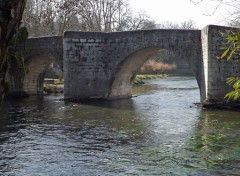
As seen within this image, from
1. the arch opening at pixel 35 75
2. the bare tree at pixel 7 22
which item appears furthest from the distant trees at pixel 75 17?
the bare tree at pixel 7 22

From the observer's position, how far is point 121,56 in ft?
55.6

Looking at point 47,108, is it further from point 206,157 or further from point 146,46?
point 206,157

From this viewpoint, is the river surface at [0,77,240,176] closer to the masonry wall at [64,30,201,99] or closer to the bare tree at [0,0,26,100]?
the masonry wall at [64,30,201,99]

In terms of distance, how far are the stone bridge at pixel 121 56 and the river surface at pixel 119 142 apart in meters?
1.67

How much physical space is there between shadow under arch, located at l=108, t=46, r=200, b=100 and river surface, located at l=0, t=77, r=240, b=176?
10.6 ft

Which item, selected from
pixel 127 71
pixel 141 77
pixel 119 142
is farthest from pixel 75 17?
pixel 119 142

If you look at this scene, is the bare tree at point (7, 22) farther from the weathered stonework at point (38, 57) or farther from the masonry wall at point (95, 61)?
the weathered stonework at point (38, 57)

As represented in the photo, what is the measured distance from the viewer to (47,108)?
1538 centimetres

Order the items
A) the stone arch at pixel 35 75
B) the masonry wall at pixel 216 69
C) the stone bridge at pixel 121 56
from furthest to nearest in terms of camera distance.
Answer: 1. the stone arch at pixel 35 75
2. the stone bridge at pixel 121 56
3. the masonry wall at pixel 216 69

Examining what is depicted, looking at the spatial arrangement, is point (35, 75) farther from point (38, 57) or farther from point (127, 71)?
point (127, 71)

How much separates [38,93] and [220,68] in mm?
11829

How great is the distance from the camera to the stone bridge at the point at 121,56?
47.0 ft

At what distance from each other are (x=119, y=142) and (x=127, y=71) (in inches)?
388

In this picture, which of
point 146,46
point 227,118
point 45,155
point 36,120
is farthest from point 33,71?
point 45,155
